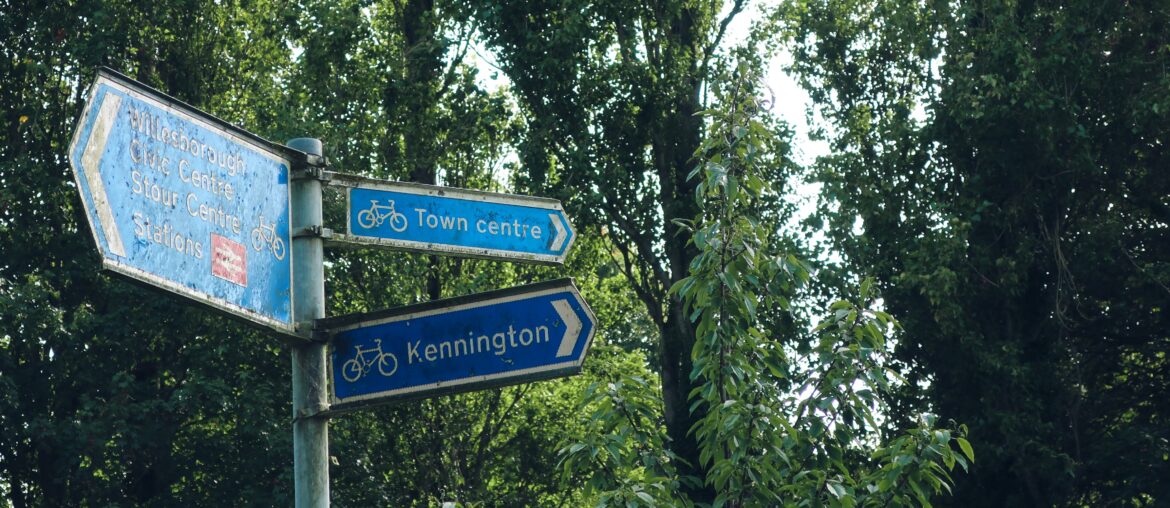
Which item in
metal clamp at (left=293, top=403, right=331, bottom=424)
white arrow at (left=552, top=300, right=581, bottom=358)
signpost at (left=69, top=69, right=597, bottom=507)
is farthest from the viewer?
white arrow at (left=552, top=300, right=581, bottom=358)

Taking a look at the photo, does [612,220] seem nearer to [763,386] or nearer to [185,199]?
[763,386]

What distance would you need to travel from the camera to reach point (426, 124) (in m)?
21.0

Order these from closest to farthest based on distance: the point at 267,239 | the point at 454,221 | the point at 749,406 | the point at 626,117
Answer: the point at 267,239 < the point at 454,221 < the point at 749,406 < the point at 626,117

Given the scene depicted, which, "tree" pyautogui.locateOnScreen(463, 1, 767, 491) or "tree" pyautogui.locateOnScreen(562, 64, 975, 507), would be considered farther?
"tree" pyautogui.locateOnScreen(463, 1, 767, 491)

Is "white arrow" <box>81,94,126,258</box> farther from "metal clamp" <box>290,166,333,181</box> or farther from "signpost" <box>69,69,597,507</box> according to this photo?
"metal clamp" <box>290,166,333,181</box>

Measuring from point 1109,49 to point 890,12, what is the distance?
3.20 meters

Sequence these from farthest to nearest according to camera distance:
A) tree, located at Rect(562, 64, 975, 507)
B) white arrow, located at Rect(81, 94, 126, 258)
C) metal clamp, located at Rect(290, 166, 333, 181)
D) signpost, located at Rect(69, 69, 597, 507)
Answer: tree, located at Rect(562, 64, 975, 507) → metal clamp, located at Rect(290, 166, 333, 181) → signpost, located at Rect(69, 69, 597, 507) → white arrow, located at Rect(81, 94, 126, 258)

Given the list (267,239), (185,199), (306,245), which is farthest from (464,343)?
(185,199)

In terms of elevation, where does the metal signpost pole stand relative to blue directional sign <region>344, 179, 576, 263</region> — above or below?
below

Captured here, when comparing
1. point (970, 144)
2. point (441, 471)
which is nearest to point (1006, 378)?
point (970, 144)

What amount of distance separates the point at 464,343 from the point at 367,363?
0.96 feet

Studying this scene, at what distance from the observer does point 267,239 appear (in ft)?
12.5

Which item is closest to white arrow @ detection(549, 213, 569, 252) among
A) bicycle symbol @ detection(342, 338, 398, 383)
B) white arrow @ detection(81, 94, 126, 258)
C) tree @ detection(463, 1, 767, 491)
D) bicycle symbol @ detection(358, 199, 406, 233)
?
bicycle symbol @ detection(358, 199, 406, 233)

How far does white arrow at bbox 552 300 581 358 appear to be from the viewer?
162 inches
